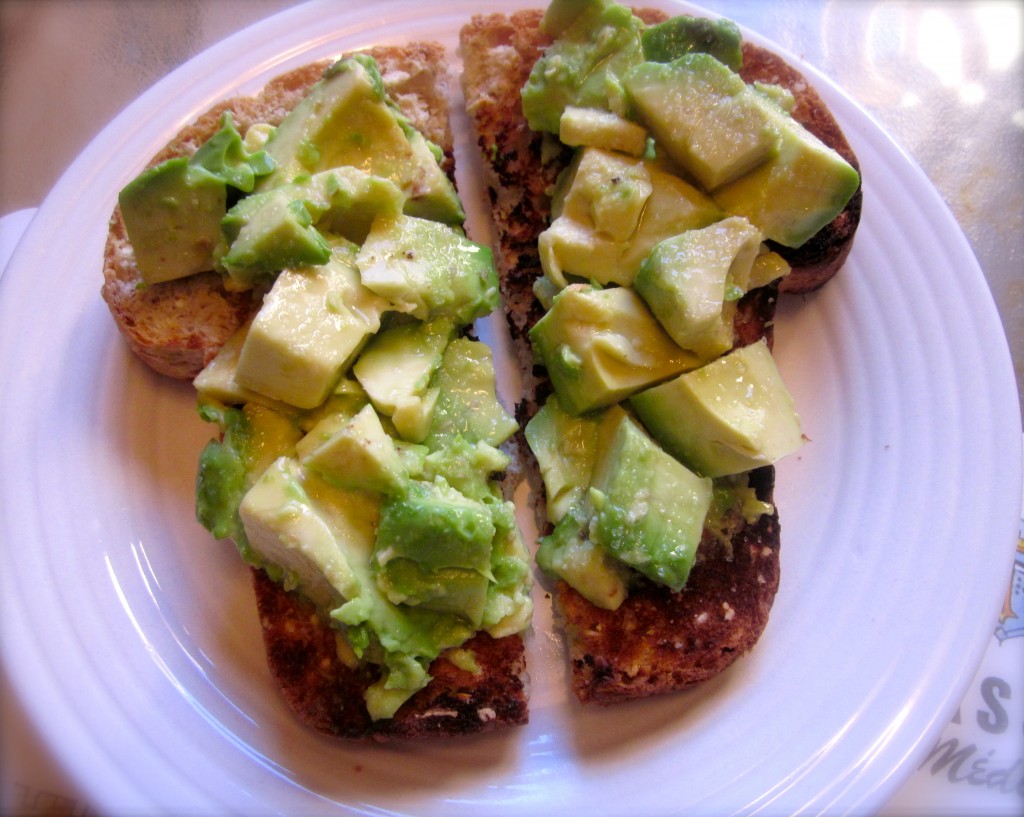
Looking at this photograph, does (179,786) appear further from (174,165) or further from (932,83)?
(932,83)

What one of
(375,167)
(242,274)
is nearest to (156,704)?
(242,274)

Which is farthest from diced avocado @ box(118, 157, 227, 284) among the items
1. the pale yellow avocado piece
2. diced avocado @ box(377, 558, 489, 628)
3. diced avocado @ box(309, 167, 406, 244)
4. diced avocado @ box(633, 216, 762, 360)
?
diced avocado @ box(633, 216, 762, 360)

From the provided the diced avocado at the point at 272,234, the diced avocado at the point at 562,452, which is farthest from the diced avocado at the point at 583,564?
the diced avocado at the point at 272,234

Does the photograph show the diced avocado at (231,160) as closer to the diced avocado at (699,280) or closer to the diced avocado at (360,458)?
the diced avocado at (360,458)

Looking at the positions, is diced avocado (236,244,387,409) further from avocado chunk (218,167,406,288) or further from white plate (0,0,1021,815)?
white plate (0,0,1021,815)

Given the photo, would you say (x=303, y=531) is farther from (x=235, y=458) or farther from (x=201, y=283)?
(x=201, y=283)

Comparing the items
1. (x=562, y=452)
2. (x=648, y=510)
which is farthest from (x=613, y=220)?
(x=648, y=510)
